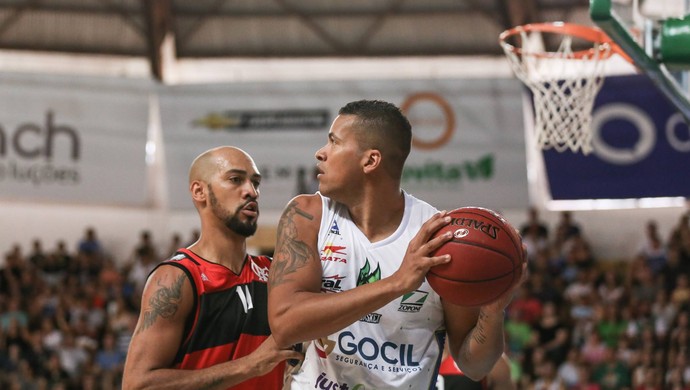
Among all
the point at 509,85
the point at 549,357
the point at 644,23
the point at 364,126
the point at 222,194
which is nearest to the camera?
the point at 364,126

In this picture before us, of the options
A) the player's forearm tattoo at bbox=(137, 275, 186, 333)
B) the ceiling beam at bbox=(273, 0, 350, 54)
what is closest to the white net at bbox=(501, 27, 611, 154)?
the player's forearm tattoo at bbox=(137, 275, 186, 333)

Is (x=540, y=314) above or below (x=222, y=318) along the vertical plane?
below

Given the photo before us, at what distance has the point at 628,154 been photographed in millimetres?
17062

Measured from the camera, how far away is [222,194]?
5.04 metres

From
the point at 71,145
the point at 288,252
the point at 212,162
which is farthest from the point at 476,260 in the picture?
the point at 71,145

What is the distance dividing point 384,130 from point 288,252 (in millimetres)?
611

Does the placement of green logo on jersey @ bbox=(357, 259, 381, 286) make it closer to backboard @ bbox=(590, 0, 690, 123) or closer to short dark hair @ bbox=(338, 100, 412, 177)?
short dark hair @ bbox=(338, 100, 412, 177)

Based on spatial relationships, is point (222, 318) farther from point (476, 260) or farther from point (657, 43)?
point (657, 43)

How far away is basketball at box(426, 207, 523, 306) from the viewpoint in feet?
11.8

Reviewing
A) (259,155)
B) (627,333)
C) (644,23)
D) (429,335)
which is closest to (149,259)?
(259,155)

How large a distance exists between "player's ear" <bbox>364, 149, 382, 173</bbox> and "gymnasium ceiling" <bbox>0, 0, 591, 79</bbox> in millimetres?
16051

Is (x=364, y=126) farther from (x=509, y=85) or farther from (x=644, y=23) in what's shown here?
(x=509, y=85)

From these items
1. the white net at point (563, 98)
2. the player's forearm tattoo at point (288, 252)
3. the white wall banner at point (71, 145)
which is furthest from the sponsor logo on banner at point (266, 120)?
the player's forearm tattoo at point (288, 252)

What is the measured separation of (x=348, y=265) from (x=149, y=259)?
48.3 feet
